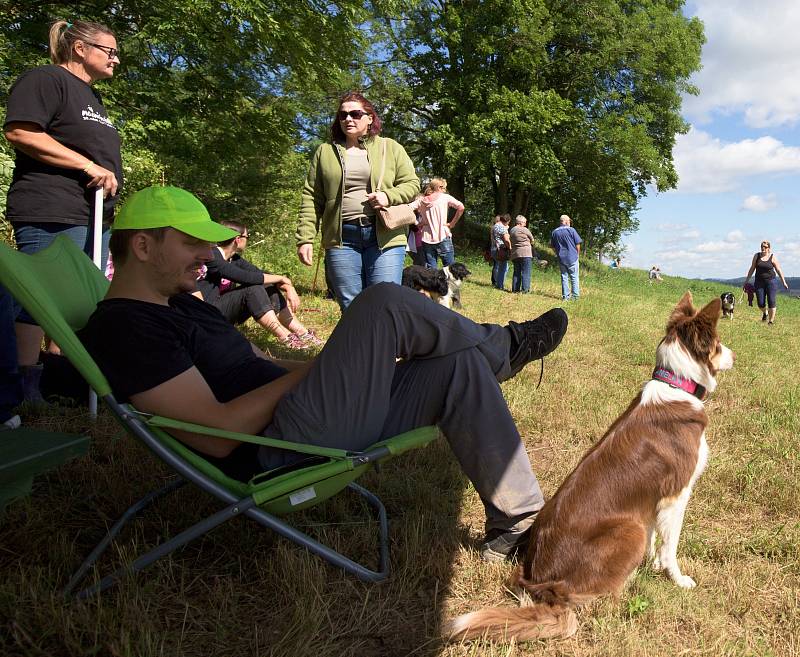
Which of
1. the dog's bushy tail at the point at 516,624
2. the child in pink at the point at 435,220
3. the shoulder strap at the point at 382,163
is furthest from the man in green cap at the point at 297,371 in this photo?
the child in pink at the point at 435,220

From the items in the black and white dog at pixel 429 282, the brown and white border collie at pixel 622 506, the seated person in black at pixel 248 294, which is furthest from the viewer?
the black and white dog at pixel 429 282

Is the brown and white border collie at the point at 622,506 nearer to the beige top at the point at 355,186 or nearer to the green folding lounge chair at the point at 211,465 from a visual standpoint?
the green folding lounge chair at the point at 211,465

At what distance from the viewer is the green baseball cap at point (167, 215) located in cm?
199

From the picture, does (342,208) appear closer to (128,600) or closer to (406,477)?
(406,477)

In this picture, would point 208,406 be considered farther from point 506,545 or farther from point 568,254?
point 568,254

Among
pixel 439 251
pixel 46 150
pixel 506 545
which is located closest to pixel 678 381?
pixel 506 545

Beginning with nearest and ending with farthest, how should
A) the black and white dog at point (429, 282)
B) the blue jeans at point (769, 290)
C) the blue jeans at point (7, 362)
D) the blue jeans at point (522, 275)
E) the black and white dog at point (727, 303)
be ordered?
the blue jeans at point (7, 362)
the black and white dog at point (429, 282)
the black and white dog at point (727, 303)
the blue jeans at point (769, 290)
the blue jeans at point (522, 275)

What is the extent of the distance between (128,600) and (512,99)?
21702mm

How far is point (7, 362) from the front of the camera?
2941mm

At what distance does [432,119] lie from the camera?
24141 mm

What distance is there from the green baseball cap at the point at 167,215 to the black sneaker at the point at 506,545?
1540mm

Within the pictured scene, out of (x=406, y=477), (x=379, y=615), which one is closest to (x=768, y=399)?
(x=406, y=477)

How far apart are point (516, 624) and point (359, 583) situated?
626mm

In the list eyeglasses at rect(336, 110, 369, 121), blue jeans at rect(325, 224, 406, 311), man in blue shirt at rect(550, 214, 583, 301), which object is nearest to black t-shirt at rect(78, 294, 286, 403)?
blue jeans at rect(325, 224, 406, 311)
